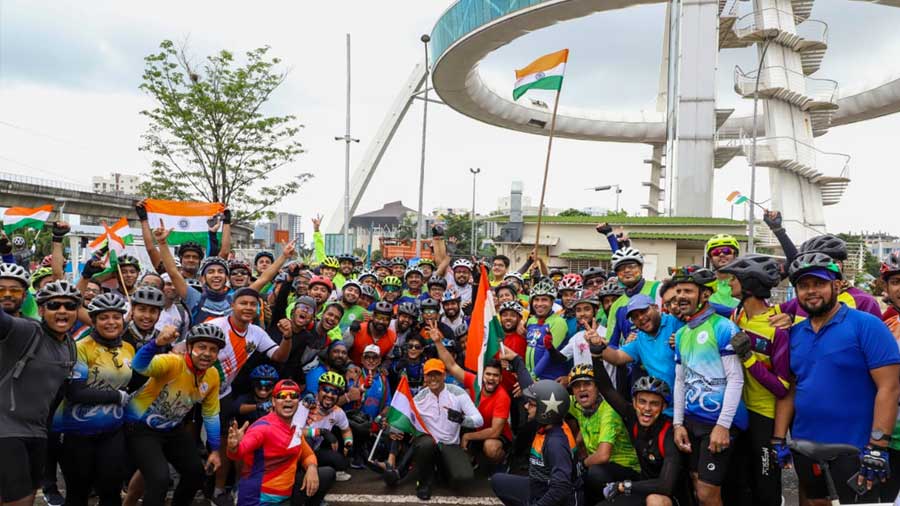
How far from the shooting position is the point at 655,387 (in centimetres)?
490

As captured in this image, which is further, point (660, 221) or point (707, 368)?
point (660, 221)

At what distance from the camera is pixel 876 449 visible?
3.78 m

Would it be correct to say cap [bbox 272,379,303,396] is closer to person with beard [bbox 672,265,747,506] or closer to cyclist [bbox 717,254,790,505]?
person with beard [bbox 672,265,747,506]

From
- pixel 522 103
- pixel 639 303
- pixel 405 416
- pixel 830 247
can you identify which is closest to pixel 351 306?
pixel 405 416

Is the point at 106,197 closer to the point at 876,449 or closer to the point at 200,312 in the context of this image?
the point at 200,312

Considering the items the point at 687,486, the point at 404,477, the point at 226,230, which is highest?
the point at 226,230

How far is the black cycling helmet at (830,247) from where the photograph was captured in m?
4.89

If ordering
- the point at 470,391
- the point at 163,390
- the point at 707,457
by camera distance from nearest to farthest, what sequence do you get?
1. the point at 707,457
2. the point at 163,390
3. the point at 470,391

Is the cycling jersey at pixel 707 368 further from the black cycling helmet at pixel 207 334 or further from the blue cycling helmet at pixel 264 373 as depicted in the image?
the blue cycling helmet at pixel 264 373

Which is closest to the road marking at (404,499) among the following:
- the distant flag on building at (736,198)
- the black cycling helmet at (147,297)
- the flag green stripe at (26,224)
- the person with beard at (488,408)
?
the person with beard at (488,408)

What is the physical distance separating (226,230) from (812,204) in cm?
3480

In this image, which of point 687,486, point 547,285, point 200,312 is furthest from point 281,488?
point 547,285

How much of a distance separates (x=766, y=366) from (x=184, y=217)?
32.6 ft

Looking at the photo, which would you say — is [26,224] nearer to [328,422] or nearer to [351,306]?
[351,306]
